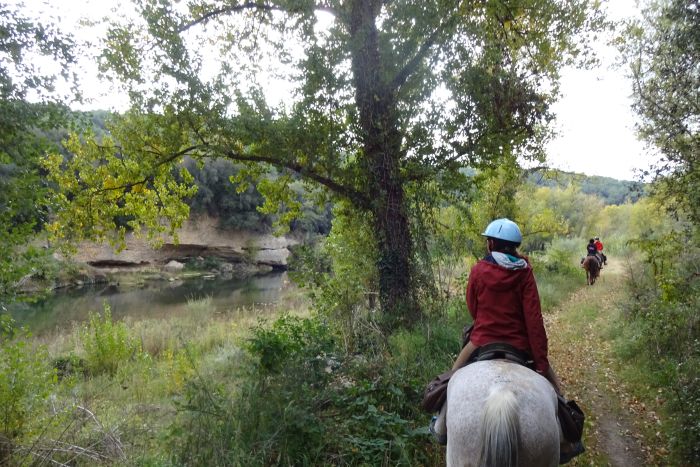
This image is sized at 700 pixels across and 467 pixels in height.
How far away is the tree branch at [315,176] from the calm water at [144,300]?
23.5 feet

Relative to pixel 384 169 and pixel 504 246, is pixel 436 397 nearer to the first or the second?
pixel 504 246

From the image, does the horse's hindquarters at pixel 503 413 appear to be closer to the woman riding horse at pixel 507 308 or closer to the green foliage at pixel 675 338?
the woman riding horse at pixel 507 308

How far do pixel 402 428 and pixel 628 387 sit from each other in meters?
4.67

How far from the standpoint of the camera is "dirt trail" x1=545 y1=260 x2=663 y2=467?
5.00 m

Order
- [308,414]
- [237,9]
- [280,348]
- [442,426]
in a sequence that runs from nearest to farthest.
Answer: [442,426]
[308,414]
[280,348]
[237,9]

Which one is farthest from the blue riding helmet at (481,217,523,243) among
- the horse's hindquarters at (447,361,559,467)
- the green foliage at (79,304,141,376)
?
the green foliage at (79,304,141,376)

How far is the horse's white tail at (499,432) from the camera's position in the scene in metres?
2.62

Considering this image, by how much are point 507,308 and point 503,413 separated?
3.65ft

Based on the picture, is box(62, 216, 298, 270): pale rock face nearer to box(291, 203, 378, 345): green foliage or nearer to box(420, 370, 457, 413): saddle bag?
box(291, 203, 378, 345): green foliage

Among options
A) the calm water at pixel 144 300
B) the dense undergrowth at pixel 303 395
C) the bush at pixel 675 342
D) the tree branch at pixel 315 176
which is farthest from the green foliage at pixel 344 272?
the calm water at pixel 144 300

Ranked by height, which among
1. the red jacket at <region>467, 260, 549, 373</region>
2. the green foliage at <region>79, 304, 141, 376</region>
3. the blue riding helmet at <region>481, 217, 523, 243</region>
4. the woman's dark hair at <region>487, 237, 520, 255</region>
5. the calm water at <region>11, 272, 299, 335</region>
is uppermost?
the blue riding helmet at <region>481, 217, 523, 243</region>

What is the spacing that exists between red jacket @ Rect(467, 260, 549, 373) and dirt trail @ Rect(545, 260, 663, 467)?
8.05 ft

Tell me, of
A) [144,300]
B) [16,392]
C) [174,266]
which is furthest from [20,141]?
[174,266]

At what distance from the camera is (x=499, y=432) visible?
264 cm
